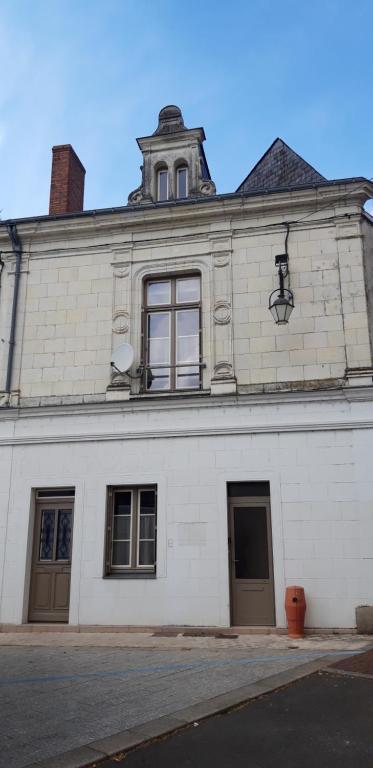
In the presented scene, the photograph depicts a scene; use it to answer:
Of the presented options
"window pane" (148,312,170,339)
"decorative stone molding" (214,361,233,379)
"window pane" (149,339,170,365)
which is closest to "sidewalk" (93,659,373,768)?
"decorative stone molding" (214,361,233,379)

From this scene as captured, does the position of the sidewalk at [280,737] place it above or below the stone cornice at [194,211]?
below

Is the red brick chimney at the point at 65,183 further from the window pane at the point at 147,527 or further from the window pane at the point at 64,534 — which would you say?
the window pane at the point at 147,527

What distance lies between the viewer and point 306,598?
9508 millimetres

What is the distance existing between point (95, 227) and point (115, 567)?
21.8 feet

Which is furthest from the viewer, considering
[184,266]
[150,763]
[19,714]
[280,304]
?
[184,266]

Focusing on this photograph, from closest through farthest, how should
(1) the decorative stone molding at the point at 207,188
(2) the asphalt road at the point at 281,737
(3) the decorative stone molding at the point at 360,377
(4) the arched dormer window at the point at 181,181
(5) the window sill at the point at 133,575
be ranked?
(2) the asphalt road at the point at 281,737 < (3) the decorative stone molding at the point at 360,377 < (5) the window sill at the point at 133,575 < (1) the decorative stone molding at the point at 207,188 < (4) the arched dormer window at the point at 181,181

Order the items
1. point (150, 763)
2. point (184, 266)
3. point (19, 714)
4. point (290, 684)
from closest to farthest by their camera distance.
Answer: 1. point (150, 763)
2. point (19, 714)
3. point (290, 684)
4. point (184, 266)

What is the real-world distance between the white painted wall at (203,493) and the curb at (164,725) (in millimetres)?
2938

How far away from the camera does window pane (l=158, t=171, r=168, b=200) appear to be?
12633mm

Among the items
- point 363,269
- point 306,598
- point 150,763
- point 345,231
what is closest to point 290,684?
point 150,763

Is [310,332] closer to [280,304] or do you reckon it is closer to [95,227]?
[280,304]

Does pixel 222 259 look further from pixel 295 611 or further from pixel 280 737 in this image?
pixel 280 737

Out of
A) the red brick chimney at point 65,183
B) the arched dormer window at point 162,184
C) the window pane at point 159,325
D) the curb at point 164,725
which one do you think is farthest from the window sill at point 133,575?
the red brick chimney at point 65,183

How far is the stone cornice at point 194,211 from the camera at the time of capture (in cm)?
1098
